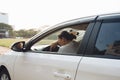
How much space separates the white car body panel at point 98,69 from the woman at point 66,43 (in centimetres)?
43

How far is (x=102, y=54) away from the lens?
330 centimetres

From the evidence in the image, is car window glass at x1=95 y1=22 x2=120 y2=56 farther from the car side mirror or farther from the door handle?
the car side mirror

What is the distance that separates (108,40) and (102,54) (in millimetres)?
179

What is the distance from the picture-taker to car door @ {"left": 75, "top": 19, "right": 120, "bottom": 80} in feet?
10.1

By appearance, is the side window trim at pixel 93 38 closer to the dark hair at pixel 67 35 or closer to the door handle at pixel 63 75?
the door handle at pixel 63 75

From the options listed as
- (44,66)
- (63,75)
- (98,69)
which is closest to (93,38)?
(98,69)

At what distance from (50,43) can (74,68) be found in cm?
122

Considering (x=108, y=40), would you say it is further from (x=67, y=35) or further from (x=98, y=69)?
(x=67, y=35)

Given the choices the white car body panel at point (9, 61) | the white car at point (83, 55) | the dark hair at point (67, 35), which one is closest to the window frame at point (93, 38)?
the white car at point (83, 55)

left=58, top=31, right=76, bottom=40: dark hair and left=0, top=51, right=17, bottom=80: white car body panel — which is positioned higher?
left=58, top=31, right=76, bottom=40: dark hair

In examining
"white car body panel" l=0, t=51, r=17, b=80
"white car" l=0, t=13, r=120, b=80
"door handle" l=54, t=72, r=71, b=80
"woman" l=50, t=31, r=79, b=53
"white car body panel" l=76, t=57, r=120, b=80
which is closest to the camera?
"white car body panel" l=76, t=57, r=120, b=80

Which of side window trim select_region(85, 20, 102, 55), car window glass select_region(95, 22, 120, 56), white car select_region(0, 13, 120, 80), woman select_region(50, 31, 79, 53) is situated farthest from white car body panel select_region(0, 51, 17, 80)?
car window glass select_region(95, 22, 120, 56)

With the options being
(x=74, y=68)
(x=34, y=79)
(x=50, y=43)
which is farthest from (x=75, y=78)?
(x=50, y=43)

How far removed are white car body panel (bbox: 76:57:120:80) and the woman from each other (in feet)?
1.40
